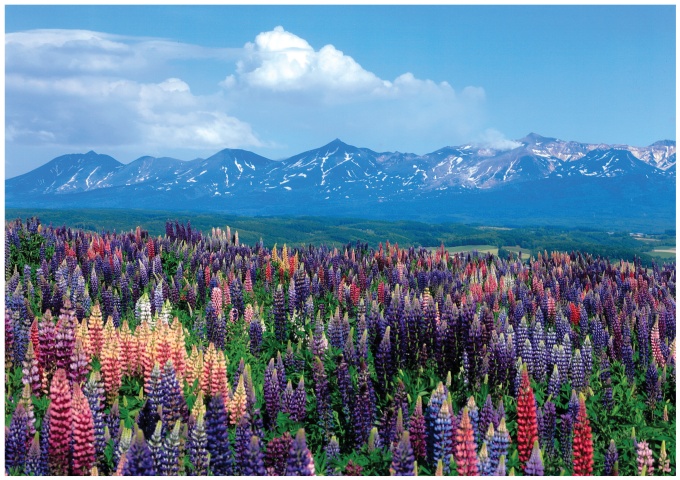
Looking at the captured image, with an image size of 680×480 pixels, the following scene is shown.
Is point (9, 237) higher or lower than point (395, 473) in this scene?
higher

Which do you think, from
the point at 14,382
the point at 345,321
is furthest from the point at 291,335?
the point at 14,382

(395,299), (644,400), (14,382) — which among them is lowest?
(644,400)

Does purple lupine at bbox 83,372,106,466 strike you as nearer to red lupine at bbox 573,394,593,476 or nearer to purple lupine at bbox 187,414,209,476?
purple lupine at bbox 187,414,209,476

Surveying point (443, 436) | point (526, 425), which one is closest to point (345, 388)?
point (443, 436)

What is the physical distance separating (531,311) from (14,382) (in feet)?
30.9

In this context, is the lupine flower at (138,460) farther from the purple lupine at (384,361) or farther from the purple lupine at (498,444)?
the purple lupine at (384,361)

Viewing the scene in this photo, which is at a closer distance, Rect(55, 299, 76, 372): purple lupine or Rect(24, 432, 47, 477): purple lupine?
Rect(24, 432, 47, 477): purple lupine

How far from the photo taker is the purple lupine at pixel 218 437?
283 inches

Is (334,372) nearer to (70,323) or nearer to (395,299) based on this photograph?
(395,299)

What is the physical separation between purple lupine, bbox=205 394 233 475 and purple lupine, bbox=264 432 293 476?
1.30 feet

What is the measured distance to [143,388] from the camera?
380 inches

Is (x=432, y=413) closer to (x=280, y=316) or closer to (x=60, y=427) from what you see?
(x=60, y=427)

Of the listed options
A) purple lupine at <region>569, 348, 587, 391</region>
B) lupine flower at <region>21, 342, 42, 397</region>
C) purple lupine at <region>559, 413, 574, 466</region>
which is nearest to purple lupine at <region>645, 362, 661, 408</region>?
purple lupine at <region>569, 348, 587, 391</region>

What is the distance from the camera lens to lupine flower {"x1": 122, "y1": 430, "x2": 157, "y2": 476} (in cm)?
641
